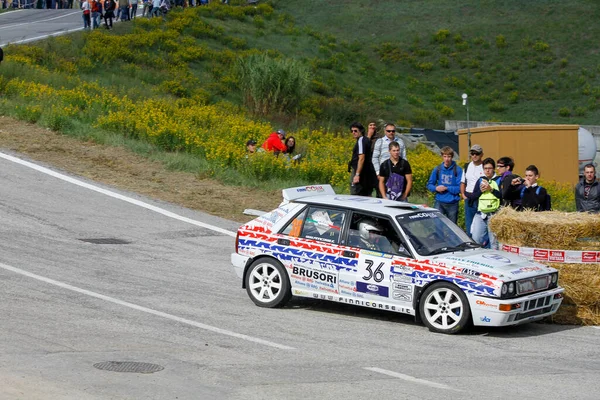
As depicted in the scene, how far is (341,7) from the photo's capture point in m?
71.9

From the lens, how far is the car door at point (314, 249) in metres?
11.7

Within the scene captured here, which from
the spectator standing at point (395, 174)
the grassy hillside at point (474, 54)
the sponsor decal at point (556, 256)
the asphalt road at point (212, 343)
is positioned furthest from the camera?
the grassy hillside at point (474, 54)

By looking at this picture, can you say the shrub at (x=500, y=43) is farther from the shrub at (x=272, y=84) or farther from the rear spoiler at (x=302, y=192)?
the rear spoiler at (x=302, y=192)

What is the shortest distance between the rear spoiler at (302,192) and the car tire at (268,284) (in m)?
0.90

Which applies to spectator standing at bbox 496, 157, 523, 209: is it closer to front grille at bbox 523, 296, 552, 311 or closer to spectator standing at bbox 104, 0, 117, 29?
front grille at bbox 523, 296, 552, 311

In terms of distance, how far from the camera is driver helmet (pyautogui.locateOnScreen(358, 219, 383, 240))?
1163 centimetres

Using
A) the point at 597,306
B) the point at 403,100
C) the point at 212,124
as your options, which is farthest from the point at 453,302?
the point at 403,100

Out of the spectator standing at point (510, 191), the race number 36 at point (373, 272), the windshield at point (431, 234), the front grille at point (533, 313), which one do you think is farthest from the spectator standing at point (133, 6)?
the front grille at point (533, 313)

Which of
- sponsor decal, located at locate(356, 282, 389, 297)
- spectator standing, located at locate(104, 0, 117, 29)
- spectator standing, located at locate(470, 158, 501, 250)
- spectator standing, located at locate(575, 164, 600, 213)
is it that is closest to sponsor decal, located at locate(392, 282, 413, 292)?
sponsor decal, located at locate(356, 282, 389, 297)

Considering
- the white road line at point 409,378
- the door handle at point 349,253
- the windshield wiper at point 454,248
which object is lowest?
the white road line at point 409,378

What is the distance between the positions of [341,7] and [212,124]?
4530 centimetres

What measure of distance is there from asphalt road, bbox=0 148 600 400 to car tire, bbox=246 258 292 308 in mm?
208

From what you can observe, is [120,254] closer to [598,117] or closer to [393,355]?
[393,355]

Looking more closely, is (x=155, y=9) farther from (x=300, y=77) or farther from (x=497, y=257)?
(x=497, y=257)
